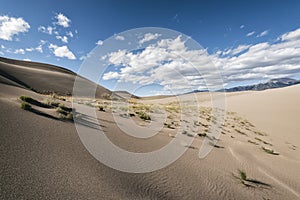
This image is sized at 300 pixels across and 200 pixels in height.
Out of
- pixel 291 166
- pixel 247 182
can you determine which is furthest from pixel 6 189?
pixel 291 166

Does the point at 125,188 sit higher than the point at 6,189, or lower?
lower

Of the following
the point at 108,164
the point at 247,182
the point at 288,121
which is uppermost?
the point at 288,121

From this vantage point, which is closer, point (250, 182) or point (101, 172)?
point (101, 172)

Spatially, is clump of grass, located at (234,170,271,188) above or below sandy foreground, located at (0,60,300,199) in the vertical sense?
below

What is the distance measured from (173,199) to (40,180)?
Result: 2366 millimetres

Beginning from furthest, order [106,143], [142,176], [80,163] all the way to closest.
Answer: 1. [106,143]
2. [142,176]
3. [80,163]

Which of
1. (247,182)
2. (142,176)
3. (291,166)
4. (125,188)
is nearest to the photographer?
(125,188)

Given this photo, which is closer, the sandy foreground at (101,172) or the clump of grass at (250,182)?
the sandy foreground at (101,172)

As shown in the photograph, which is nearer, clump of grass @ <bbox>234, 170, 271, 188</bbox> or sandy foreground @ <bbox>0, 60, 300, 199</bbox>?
sandy foreground @ <bbox>0, 60, 300, 199</bbox>

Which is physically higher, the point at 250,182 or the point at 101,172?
the point at 101,172

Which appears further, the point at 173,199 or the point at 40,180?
the point at 173,199

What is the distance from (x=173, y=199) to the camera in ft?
11.7

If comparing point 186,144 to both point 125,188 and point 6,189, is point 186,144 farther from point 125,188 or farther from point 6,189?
point 6,189

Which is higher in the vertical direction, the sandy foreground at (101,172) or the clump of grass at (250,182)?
the sandy foreground at (101,172)
